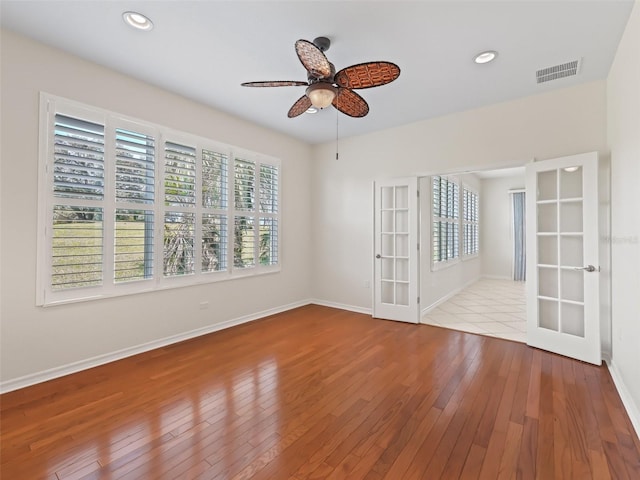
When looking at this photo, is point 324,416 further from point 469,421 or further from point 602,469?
point 602,469

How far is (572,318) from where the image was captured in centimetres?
318

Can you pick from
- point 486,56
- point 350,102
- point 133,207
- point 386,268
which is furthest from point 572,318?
point 133,207

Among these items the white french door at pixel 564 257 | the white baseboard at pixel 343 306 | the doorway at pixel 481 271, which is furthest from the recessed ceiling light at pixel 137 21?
the white baseboard at pixel 343 306

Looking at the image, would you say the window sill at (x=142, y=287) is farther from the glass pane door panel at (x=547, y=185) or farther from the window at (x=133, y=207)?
the glass pane door panel at (x=547, y=185)

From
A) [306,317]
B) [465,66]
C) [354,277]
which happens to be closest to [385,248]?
[354,277]

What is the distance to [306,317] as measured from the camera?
4691 mm

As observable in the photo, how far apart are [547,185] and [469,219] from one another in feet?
14.3

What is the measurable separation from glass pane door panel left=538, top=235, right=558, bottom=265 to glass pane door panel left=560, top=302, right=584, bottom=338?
478 millimetres

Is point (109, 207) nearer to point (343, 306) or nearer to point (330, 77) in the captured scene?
point (330, 77)

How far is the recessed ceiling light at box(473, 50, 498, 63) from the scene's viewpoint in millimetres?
2678

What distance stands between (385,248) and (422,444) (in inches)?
124

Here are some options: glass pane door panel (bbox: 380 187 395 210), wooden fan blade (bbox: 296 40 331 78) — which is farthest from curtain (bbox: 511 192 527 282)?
wooden fan blade (bbox: 296 40 331 78)

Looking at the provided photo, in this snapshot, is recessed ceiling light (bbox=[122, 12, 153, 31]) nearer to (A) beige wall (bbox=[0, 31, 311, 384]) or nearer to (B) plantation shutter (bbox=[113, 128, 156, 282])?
(A) beige wall (bbox=[0, 31, 311, 384])

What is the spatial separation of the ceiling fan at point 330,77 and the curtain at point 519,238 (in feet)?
24.4
